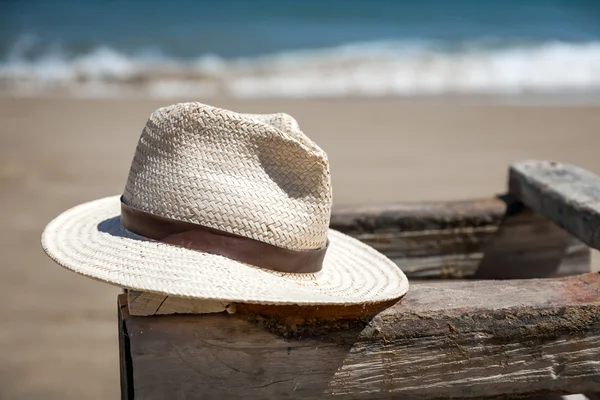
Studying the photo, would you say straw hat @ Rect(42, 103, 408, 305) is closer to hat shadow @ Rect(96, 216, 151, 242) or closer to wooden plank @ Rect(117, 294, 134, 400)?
hat shadow @ Rect(96, 216, 151, 242)

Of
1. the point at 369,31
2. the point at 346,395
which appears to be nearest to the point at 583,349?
the point at 346,395

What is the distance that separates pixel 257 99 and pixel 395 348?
6.87m

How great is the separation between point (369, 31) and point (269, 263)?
11.7m

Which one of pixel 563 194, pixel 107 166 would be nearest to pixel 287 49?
pixel 107 166

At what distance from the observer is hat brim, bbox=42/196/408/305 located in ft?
4.38

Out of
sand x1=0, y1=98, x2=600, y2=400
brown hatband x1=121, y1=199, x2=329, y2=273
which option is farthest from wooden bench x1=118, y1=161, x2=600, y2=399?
sand x1=0, y1=98, x2=600, y2=400

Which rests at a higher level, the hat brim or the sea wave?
the hat brim

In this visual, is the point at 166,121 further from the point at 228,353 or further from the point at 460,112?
the point at 460,112

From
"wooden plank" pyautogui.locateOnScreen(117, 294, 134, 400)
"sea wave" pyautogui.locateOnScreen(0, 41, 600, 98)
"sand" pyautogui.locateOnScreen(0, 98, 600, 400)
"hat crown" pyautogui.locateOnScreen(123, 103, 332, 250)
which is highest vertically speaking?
"hat crown" pyautogui.locateOnScreen(123, 103, 332, 250)

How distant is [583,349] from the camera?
160 cm

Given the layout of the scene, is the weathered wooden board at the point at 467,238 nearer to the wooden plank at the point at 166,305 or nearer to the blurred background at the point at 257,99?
the wooden plank at the point at 166,305

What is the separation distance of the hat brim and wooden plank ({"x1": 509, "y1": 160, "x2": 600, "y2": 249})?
2.20 feet

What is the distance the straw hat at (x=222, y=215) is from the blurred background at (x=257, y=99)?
5.06ft

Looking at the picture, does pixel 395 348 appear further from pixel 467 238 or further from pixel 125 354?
pixel 467 238
